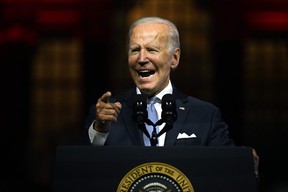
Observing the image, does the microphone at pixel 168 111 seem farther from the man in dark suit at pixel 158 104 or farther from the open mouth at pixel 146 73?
the open mouth at pixel 146 73

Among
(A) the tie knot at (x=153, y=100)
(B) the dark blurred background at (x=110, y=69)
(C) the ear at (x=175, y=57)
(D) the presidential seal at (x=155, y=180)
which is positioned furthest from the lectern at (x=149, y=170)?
(B) the dark blurred background at (x=110, y=69)

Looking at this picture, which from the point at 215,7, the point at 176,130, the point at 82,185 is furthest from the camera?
the point at 215,7

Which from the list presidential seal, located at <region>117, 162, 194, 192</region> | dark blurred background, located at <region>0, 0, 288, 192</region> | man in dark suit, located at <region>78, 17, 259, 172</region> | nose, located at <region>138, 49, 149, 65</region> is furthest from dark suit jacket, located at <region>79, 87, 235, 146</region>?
dark blurred background, located at <region>0, 0, 288, 192</region>

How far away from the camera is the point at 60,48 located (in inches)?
320

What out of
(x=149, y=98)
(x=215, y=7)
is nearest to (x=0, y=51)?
(x=215, y=7)

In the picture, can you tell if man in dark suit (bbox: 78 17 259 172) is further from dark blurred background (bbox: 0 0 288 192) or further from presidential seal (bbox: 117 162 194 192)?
dark blurred background (bbox: 0 0 288 192)

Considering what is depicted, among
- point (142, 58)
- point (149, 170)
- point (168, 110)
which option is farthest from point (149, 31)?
point (149, 170)

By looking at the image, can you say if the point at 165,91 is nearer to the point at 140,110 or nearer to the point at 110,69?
the point at 140,110

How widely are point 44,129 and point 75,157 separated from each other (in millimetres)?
5804

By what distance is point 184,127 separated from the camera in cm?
238

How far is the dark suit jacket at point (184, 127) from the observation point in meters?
2.36

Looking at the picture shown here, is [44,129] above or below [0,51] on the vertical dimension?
below

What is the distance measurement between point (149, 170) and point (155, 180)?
0.10 feet

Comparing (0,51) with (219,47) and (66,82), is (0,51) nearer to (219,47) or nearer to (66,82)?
(66,82)
